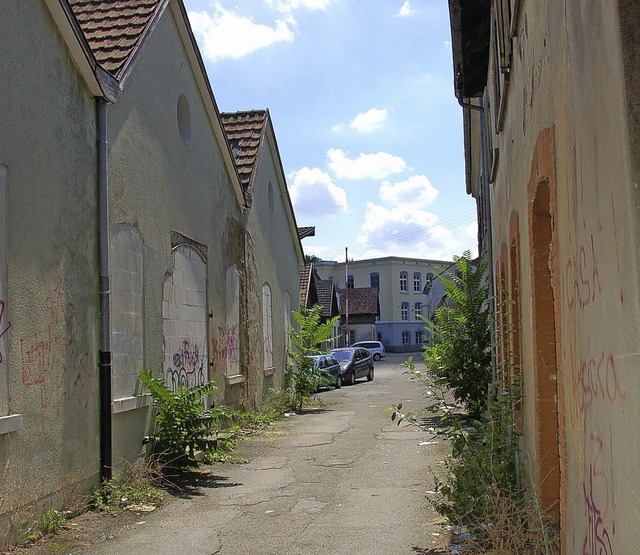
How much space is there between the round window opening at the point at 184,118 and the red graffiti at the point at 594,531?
10.1 m

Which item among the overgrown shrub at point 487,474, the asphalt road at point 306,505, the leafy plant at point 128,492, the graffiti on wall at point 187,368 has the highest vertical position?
the graffiti on wall at point 187,368

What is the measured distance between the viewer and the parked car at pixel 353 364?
29.6 meters

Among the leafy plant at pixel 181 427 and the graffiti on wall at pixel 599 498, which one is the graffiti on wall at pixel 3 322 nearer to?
the leafy plant at pixel 181 427

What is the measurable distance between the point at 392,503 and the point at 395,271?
228 feet

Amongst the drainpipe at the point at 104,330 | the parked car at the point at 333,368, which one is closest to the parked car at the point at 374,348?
the parked car at the point at 333,368

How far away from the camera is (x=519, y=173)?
20.2 ft

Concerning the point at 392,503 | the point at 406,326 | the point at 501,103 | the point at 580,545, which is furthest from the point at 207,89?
the point at 406,326

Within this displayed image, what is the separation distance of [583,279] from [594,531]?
1017 millimetres

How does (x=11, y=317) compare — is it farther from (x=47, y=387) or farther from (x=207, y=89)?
(x=207, y=89)

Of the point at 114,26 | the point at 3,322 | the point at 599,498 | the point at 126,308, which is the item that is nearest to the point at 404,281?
the point at 114,26

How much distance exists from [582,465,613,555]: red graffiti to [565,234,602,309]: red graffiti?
72 centimetres

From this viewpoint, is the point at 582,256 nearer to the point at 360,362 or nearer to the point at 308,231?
the point at 308,231

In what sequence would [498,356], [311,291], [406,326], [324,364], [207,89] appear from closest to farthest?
[498,356] → [207,89] → [324,364] → [311,291] → [406,326]

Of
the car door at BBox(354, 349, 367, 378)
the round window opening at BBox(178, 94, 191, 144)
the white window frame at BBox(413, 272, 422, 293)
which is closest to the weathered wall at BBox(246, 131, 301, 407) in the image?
the round window opening at BBox(178, 94, 191, 144)
